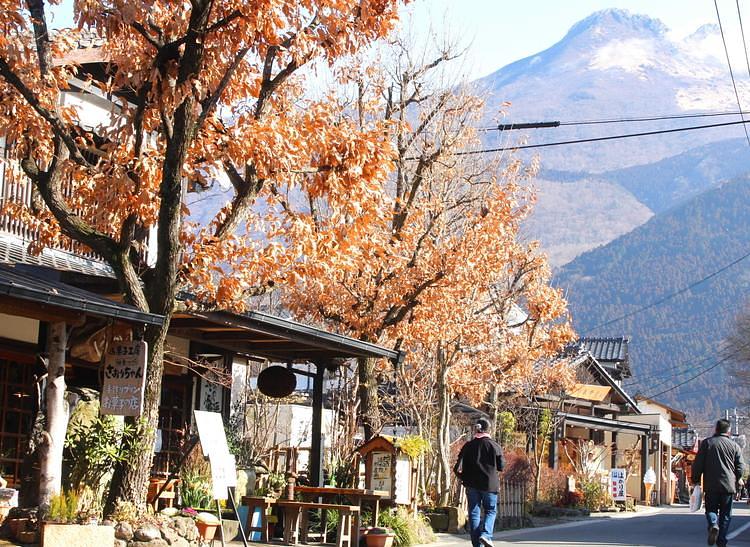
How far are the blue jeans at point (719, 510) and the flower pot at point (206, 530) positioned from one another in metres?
6.66

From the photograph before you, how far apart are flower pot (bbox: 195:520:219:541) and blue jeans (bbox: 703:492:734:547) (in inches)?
262

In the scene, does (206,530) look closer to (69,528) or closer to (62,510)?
(62,510)

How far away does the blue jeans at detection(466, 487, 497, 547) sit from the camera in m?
12.8

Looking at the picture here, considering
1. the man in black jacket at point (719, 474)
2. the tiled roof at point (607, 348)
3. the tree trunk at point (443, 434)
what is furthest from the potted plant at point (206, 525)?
the tiled roof at point (607, 348)

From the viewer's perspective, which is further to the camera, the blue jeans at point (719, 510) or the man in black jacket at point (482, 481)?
the blue jeans at point (719, 510)

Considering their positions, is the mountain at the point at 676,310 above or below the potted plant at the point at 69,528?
above

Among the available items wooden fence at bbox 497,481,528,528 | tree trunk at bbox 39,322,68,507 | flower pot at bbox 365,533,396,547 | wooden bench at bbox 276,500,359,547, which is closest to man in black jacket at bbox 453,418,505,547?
wooden bench at bbox 276,500,359,547

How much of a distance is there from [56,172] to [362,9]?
3642mm

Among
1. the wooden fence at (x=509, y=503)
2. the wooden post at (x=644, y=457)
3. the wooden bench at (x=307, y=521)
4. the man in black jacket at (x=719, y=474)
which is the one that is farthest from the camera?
the wooden post at (x=644, y=457)

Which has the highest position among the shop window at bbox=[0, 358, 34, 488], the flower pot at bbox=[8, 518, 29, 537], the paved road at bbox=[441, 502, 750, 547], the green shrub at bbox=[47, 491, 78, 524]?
the shop window at bbox=[0, 358, 34, 488]

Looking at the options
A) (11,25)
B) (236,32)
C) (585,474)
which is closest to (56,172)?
(11,25)

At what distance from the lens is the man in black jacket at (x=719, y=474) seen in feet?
45.8

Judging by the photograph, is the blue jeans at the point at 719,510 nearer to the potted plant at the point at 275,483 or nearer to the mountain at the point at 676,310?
the potted plant at the point at 275,483

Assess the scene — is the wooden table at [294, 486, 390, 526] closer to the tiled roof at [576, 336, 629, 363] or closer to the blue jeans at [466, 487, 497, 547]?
the blue jeans at [466, 487, 497, 547]
